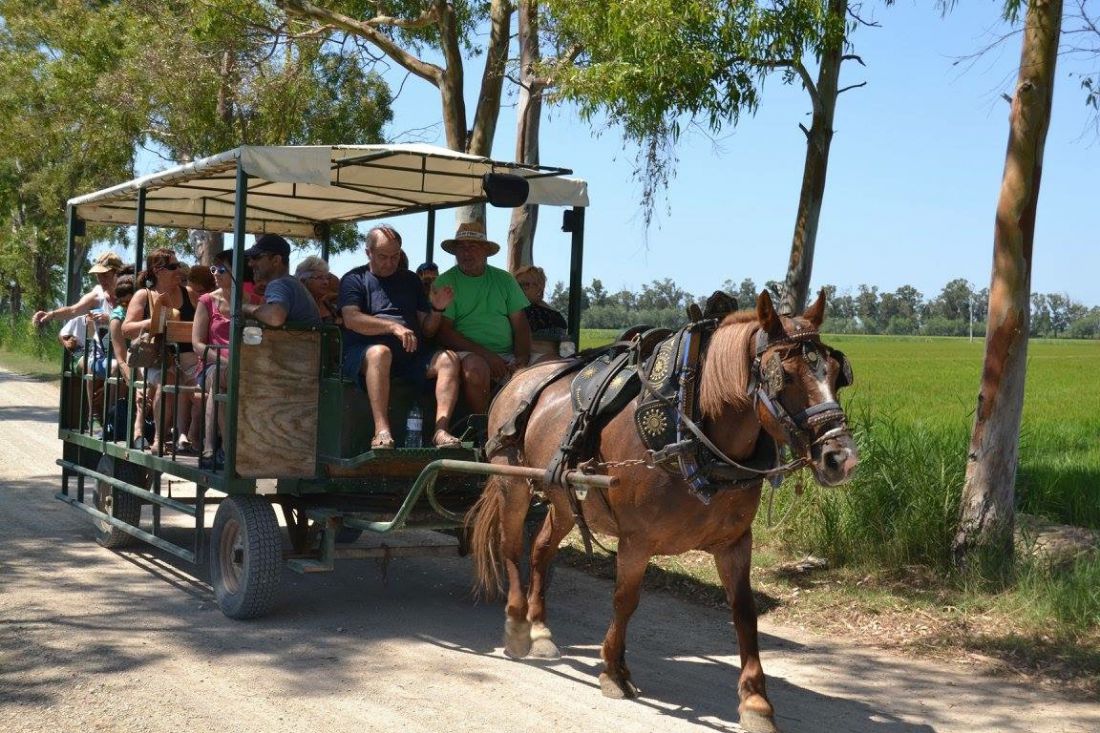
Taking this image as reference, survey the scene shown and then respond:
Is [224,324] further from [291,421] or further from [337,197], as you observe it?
[337,197]

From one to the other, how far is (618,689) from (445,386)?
213 centimetres

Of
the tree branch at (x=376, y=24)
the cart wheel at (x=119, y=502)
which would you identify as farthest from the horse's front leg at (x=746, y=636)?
the tree branch at (x=376, y=24)

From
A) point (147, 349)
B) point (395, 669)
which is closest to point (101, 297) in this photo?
point (147, 349)

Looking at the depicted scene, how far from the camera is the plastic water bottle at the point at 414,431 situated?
691 centimetres

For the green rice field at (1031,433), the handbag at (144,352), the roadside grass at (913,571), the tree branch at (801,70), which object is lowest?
the roadside grass at (913,571)

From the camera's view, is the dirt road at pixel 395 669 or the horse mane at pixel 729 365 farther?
the dirt road at pixel 395 669

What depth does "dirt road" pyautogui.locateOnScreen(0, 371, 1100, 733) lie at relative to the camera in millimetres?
5168

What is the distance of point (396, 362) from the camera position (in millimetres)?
7000

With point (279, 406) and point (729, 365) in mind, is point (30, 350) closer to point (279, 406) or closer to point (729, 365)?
point (279, 406)

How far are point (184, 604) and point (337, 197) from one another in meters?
3.22

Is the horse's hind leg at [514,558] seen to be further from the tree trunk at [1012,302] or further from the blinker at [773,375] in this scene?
the tree trunk at [1012,302]

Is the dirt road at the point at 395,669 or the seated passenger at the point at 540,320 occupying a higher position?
the seated passenger at the point at 540,320

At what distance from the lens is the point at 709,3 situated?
8.62 meters

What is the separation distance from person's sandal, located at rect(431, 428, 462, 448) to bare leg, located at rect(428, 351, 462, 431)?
40mm
